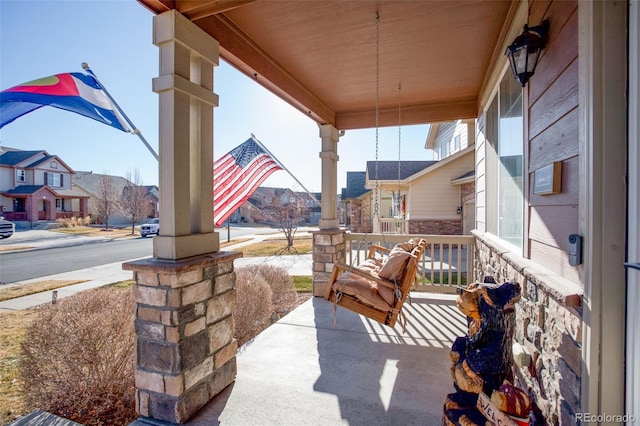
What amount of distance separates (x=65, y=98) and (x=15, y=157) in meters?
32.5

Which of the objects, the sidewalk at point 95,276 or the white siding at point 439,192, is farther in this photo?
the white siding at point 439,192

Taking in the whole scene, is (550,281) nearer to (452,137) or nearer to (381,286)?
(381,286)

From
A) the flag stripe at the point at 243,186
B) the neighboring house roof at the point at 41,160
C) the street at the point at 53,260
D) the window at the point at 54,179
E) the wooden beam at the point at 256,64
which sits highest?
the neighboring house roof at the point at 41,160

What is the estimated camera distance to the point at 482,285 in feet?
5.60

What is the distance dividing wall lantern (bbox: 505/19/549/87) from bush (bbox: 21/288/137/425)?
3.80 metres

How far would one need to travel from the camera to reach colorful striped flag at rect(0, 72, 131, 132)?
2592 mm

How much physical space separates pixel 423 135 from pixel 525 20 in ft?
51.0

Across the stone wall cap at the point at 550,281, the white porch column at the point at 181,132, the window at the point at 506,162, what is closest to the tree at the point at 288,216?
the window at the point at 506,162

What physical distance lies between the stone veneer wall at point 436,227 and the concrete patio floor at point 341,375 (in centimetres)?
729

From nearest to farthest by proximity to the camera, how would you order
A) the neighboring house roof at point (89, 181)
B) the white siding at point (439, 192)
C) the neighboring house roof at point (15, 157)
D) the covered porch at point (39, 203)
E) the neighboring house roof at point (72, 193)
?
the white siding at point (439, 192), the covered porch at point (39, 203), the neighboring house roof at point (15, 157), the neighboring house roof at point (72, 193), the neighboring house roof at point (89, 181)

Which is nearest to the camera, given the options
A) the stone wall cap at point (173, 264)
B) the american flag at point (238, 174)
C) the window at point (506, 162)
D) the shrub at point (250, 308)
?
the stone wall cap at point (173, 264)

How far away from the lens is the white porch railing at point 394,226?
11544 millimetres

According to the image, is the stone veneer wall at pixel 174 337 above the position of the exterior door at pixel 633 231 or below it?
below

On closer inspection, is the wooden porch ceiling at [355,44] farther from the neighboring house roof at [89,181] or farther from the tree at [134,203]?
the neighboring house roof at [89,181]
